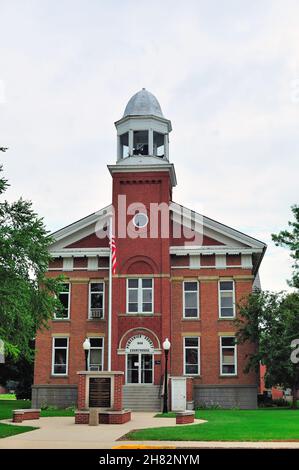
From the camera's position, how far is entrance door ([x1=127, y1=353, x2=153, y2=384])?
3838cm

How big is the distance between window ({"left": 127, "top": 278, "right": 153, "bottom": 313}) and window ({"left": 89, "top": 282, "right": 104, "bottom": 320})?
2.06 metres

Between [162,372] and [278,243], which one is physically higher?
[278,243]

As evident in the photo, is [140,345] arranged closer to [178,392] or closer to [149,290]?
[149,290]

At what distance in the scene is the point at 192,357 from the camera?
130ft

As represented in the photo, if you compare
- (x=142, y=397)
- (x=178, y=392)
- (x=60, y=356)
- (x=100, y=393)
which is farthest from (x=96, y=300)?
(x=100, y=393)

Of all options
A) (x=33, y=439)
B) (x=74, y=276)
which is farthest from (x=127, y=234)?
(x=33, y=439)

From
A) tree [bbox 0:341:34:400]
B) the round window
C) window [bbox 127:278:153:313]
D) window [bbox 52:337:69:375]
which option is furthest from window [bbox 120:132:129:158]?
tree [bbox 0:341:34:400]

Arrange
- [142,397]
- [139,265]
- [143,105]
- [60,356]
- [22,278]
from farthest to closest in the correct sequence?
[143,105]
[60,356]
[139,265]
[142,397]
[22,278]

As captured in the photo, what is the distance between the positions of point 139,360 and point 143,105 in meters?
16.9

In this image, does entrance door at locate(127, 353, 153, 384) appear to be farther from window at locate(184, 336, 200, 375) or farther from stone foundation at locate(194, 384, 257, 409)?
stone foundation at locate(194, 384, 257, 409)

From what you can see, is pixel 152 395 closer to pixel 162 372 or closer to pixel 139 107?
pixel 162 372

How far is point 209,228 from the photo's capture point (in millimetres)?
40688

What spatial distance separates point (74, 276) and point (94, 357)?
538 centimetres

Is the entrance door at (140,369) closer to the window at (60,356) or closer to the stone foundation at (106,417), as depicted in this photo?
the window at (60,356)
